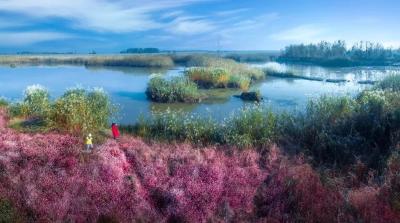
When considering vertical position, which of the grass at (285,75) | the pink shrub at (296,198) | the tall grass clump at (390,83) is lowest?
the pink shrub at (296,198)

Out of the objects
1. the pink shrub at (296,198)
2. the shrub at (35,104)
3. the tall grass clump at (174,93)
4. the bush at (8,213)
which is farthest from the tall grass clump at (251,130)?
the tall grass clump at (174,93)

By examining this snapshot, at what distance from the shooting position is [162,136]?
52.1 feet

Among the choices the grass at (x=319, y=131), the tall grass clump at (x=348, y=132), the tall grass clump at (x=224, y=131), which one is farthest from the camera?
the tall grass clump at (x=224, y=131)

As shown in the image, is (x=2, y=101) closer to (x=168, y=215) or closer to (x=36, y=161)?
(x=36, y=161)

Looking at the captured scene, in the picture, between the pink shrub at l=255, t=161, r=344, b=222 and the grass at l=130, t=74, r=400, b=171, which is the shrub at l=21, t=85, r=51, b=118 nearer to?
the grass at l=130, t=74, r=400, b=171

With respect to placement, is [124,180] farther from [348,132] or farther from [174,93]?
[174,93]

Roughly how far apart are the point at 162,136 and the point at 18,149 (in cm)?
494

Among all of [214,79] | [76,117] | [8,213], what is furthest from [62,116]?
[214,79]

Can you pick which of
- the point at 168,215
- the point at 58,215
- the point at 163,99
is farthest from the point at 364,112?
the point at 163,99

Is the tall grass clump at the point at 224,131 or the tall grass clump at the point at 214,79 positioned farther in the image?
the tall grass clump at the point at 214,79

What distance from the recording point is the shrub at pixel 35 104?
17.8 metres

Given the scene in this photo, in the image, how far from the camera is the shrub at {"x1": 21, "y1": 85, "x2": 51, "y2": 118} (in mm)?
17834

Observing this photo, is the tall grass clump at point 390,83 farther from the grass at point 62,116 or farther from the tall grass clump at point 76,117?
the tall grass clump at point 76,117

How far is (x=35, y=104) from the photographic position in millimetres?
19203
